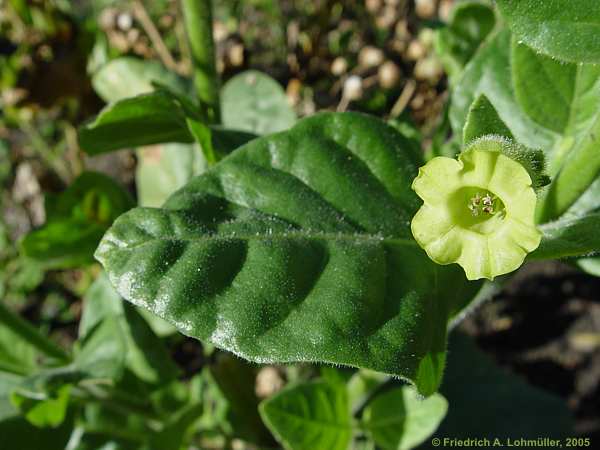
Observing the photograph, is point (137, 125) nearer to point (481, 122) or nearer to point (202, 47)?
point (202, 47)

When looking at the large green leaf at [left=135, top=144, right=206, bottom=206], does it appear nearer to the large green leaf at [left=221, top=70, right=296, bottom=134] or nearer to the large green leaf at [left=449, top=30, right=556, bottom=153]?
the large green leaf at [left=221, top=70, right=296, bottom=134]

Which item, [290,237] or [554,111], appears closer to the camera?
[290,237]

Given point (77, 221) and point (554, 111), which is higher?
point (554, 111)

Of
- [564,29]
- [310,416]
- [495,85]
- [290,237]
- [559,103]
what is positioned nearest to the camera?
[564,29]

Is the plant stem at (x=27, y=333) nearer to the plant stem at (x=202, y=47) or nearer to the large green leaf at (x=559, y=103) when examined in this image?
the plant stem at (x=202, y=47)

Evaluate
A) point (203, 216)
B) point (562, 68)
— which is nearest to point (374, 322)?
point (203, 216)

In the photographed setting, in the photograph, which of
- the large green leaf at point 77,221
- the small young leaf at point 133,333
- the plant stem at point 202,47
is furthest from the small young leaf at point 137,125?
the small young leaf at point 133,333

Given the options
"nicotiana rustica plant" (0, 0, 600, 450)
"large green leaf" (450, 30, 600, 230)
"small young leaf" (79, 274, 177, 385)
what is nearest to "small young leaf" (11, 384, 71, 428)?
"nicotiana rustica plant" (0, 0, 600, 450)

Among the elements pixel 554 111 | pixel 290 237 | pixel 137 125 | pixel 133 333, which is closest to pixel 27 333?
pixel 133 333
